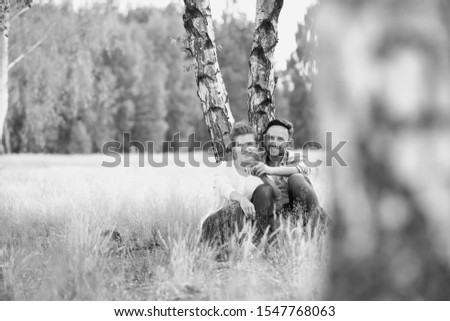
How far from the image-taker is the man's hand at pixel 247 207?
458 centimetres

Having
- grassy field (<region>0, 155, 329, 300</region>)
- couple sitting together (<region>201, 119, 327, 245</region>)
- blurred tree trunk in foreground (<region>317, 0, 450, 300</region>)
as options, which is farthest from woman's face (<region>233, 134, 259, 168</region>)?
blurred tree trunk in foreground (<region>317, 0, 450, 300</region>)

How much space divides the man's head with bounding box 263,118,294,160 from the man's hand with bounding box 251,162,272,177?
1.04ft

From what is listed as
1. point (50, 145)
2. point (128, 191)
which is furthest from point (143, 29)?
point (128, 191)

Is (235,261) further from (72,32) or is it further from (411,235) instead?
(72,32)

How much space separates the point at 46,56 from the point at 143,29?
19278 millimetres

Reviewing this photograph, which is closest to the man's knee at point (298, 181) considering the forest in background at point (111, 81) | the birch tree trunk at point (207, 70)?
the birch tree trunk at point (207, 70)

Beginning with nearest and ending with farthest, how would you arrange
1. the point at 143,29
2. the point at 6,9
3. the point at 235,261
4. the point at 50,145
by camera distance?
the point at 235,261
the point at 6,9
the point at 50,145
the point at 143,29

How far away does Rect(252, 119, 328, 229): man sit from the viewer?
15.8ft

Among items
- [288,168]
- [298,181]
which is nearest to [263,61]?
[288,168]

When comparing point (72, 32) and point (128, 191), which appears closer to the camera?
point (128, 191)

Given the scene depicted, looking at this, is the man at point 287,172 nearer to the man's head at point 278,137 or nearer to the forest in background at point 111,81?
the man's head at point 278,137

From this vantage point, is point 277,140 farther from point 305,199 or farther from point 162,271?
point 162,271

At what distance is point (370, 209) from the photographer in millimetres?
2230

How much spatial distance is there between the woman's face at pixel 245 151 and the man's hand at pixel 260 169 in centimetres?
10
